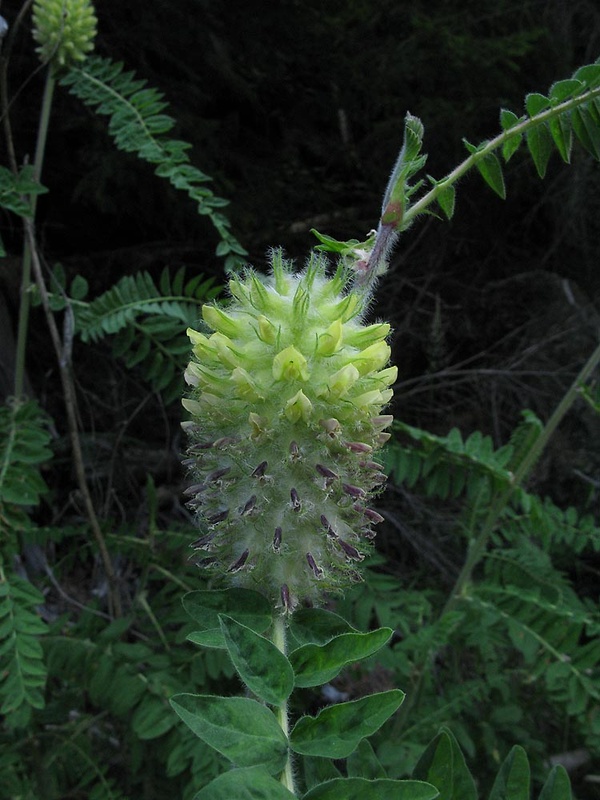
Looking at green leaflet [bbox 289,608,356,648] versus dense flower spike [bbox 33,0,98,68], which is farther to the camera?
dense flower spike [bbox 33,0,98,68]

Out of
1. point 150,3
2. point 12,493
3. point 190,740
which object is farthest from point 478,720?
point 150,3

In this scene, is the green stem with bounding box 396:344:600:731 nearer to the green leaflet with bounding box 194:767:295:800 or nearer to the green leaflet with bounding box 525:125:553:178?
the green leaflet with bounding box 525:125:553:178

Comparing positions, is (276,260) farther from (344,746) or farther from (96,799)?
(96,799)

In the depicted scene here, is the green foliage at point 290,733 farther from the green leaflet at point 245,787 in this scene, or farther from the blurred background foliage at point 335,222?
the blurred background foliage at point 335,222

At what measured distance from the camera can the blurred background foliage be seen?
301 centimetres

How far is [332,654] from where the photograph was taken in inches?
36.3

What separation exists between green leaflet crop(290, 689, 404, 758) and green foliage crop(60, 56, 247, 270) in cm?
138

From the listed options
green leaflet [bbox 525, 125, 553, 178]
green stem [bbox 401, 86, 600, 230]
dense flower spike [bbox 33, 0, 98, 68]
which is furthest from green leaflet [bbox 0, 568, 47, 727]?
dense flower spike [bbox 33, 0, 98, 68]

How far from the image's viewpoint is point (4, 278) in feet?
9.82

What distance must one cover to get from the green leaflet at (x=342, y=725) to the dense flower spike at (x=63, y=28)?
1.98m

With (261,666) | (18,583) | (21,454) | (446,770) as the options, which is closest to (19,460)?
(21,454)

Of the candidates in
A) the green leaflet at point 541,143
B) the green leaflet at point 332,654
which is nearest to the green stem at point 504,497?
the green leaflet at point 541,143

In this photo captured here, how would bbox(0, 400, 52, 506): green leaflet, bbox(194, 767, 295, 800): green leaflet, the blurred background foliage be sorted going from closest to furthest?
bbox(194, 767, 295, 800): green leaflet → bbox(0, 400, 52, 506): green leaflet → the blurred background foliage

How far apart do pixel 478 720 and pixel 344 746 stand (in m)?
1.95
